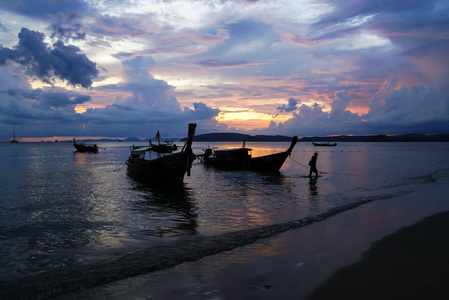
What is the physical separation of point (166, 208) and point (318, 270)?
9454 mm

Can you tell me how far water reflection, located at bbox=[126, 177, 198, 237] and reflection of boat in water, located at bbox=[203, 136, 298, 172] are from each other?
13283mm

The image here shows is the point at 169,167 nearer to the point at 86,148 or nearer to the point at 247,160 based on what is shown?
the point at 247,160

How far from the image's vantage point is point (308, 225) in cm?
1006

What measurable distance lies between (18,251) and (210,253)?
18.1ft

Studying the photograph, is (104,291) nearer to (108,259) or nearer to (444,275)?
(108,259)

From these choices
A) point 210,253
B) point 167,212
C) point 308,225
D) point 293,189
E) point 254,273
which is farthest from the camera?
point 293,189

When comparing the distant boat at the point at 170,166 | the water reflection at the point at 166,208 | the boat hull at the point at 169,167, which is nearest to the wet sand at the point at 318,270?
the water reflection at the point at 166,208

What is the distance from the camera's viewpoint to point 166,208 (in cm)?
1402

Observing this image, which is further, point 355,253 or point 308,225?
point 308,225

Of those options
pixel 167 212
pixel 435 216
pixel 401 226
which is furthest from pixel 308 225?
pixel 167 212

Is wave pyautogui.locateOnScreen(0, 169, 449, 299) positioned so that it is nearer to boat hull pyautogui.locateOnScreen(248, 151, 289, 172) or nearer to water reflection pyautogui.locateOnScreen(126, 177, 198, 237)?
water reflection pyautogui.locateOnScreen(126, 177, 198, 237)

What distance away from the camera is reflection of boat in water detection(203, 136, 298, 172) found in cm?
3225

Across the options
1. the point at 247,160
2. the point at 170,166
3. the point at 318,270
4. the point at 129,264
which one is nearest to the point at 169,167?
the point at 170,166

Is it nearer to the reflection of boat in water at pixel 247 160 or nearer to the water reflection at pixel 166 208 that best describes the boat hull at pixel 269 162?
the reflection of boat in water at pixel 247 160
